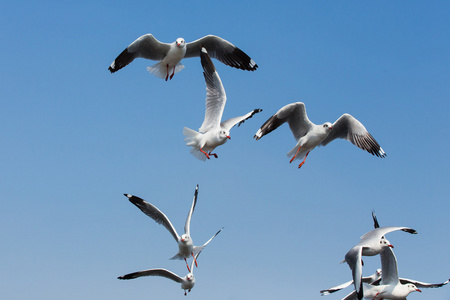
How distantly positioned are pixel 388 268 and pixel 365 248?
1.56 m

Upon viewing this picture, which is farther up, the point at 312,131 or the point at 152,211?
the point at 312,131

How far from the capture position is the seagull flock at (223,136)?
11000mm

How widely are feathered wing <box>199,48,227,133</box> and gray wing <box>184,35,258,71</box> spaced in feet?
4.82

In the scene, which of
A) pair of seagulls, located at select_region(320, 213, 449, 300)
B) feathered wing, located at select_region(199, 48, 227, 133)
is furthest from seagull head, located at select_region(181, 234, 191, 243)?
pair of seagulls, located at select_region(320, 213, 449, 300)

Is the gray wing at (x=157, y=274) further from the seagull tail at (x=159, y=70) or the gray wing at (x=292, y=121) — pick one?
the seagull tail at (x=159, y=70)

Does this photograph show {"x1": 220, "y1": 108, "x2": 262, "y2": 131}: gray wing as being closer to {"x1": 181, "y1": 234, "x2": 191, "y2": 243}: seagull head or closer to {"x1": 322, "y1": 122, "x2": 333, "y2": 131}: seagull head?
{"x1": 322, "y1": 122, "x2": 333, "y2": 131}: seagull head

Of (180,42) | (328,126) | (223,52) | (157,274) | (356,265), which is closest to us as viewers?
(356,265)

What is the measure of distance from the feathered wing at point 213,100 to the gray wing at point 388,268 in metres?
3.86

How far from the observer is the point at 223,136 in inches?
426

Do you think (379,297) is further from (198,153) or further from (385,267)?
(198,153)

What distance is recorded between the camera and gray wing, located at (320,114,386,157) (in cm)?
→ 1187

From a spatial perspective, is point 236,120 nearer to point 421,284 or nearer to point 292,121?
point 292,121

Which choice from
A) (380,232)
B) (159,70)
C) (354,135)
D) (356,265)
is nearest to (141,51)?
(159,70)

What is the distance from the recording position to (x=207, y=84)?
11.5 meters
